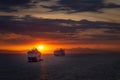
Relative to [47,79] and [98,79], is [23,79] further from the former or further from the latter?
[98,79]

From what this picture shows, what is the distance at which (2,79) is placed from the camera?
378 feet

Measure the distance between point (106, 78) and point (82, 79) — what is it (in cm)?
949

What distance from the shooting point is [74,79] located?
107 m

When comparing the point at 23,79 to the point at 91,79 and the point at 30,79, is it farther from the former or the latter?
the point at 91,79

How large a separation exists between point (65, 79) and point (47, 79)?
7.25 meters

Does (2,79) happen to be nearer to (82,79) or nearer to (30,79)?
(30,79)

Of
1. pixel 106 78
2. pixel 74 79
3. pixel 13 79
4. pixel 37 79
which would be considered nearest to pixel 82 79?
pixel 74 79

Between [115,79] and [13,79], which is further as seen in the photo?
[13,79]

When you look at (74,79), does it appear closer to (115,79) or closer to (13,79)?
(115,79)

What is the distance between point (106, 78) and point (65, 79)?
1536cm

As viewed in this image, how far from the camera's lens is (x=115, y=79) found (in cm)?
10444

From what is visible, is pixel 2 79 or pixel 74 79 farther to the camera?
pixel 2 79

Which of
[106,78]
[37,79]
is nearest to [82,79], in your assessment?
[106,78]

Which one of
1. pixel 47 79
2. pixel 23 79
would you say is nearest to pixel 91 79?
pixel 47 79
